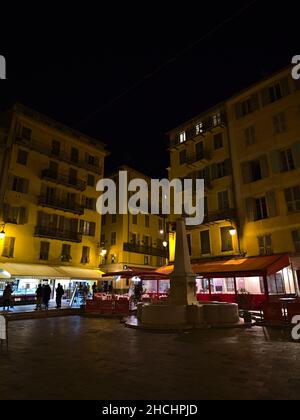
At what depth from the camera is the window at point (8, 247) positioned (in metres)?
24.5

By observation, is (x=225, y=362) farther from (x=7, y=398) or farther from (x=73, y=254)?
(x=73, y=254)

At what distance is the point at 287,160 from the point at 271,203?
3.35 metres

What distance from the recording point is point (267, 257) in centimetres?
1941

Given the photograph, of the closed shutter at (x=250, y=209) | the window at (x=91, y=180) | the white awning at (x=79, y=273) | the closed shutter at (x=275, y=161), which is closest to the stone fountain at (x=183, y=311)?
the closed shutter at (x=250, y=209)

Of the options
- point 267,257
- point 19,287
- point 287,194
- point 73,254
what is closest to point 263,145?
point 287,194

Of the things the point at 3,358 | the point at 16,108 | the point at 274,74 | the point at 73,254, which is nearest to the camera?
the point at 3,358

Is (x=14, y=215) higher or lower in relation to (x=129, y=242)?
higher

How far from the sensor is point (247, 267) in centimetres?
1827

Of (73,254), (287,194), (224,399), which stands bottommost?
(224,399)

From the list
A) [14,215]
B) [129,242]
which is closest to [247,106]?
[129,242]

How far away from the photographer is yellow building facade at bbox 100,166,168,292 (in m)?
35.6

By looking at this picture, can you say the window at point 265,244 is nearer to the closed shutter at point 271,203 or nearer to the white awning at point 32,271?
the closed shutter at point 271,203

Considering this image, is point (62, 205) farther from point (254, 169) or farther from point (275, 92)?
point (275, 92)

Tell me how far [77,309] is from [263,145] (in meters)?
18.5
